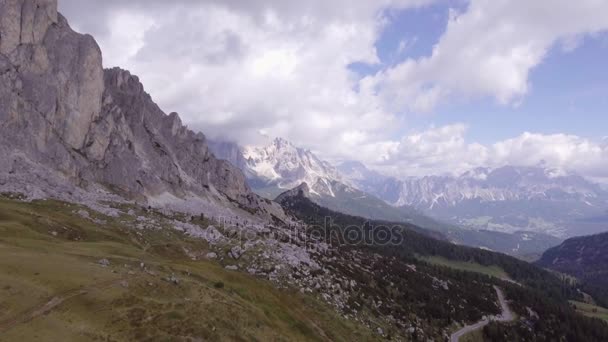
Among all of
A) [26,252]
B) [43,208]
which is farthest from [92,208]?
[26,252]

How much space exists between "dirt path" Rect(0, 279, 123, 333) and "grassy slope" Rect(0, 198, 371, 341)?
0.12m

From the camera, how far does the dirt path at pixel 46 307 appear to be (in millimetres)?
48644

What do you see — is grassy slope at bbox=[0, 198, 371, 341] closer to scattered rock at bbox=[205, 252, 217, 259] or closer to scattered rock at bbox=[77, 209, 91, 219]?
scattered rock at bbox=[205, 252, 217, 259]

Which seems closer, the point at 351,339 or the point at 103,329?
the point at 103,329

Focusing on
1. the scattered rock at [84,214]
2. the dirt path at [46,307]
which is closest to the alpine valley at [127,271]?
the dirt path at [46,307]

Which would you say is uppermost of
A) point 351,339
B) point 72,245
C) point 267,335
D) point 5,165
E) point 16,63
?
point 16,63

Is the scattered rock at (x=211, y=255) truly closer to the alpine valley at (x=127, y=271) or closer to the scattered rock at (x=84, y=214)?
the alpine valley at (x=127, y=271)

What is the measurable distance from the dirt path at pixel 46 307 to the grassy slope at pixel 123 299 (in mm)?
118

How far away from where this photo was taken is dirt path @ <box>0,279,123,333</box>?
4864 cm

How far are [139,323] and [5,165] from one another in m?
132

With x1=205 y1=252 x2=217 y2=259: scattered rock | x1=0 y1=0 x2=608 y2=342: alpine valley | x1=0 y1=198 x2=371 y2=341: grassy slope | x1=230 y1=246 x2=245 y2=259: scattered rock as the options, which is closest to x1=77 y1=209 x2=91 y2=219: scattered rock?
x1=0 y1=0 x2=608 y2=342: alpine valley

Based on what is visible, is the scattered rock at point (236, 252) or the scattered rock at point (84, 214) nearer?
the scattered rock at point (236, 252)

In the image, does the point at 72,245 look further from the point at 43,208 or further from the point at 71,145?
the point at 71,145

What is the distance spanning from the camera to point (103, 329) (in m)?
51.2
